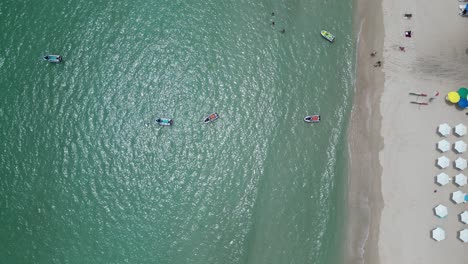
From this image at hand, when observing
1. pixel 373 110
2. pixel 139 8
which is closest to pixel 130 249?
pixel 139 8

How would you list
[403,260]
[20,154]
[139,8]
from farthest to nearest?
1. [139,8]
2. [20,154]
3. [403,260]

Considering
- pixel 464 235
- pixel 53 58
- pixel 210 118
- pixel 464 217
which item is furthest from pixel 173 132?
pixel 464 235

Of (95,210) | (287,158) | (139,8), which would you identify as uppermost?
(139,8)

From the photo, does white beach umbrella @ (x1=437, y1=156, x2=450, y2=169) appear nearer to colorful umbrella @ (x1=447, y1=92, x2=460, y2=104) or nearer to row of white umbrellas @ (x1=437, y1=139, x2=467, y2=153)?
row of white umbrellas @ (x1=437, y1=139, x2=467, y2=153)

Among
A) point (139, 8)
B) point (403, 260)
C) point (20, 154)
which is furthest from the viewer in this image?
point (139, 8)

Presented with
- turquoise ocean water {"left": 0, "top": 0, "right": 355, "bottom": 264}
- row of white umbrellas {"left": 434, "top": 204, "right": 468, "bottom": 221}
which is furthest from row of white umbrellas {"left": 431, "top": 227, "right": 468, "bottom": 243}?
turquoise ocean water {"left": 0, "top": 0, "right": 355, "bottom": 264}

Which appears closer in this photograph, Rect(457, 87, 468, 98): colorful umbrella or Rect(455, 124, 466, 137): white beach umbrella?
Rect(455, 124, 466, 137): white beach umbrella

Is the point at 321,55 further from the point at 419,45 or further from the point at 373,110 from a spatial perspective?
the point at 419,45

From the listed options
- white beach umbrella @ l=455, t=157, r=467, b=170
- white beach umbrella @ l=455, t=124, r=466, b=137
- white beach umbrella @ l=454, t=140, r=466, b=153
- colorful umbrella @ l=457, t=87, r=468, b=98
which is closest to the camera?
white beach umbrella @ l=455, t=157, r=467, b=170
